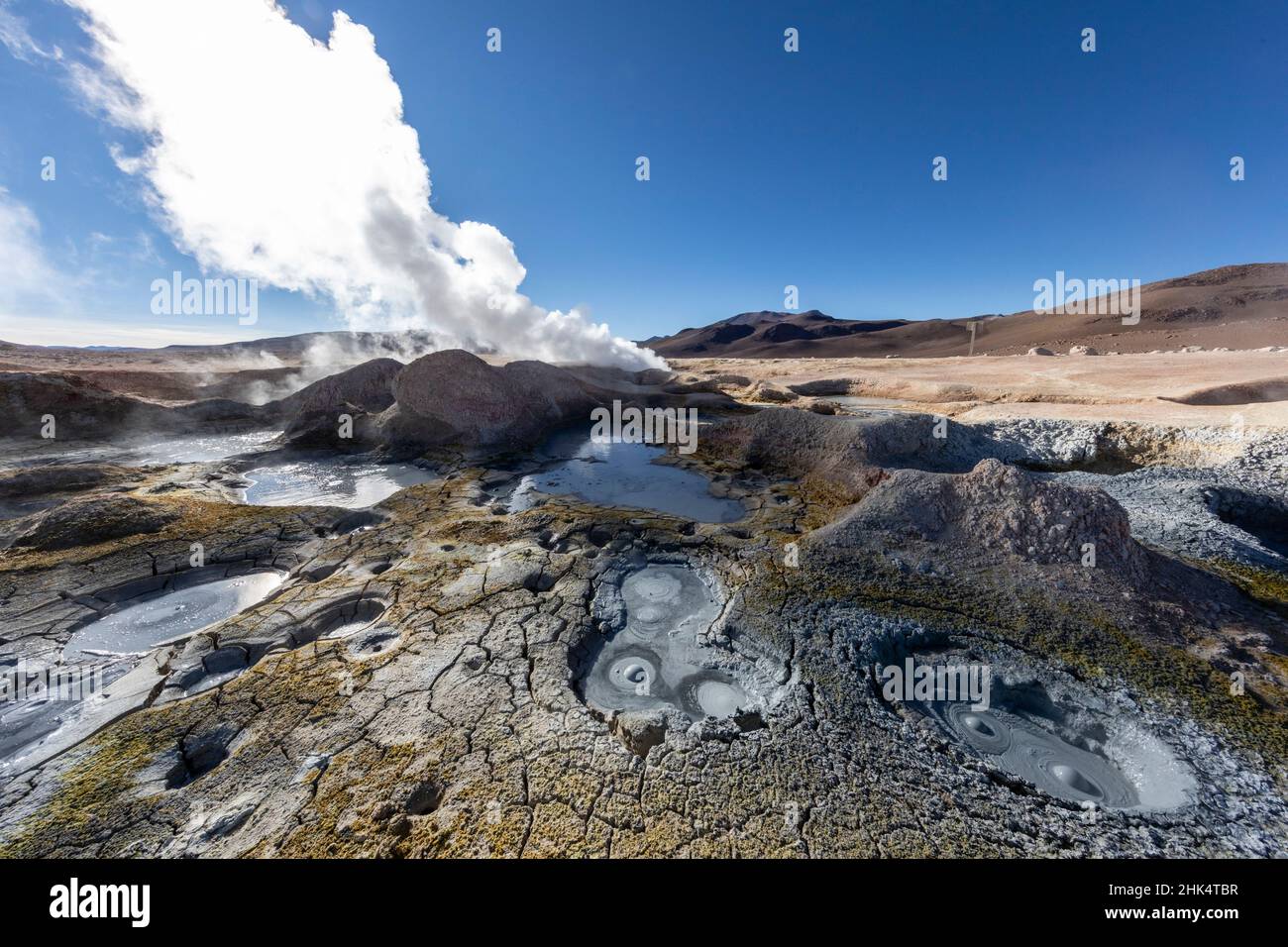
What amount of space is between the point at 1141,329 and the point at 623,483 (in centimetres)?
8526

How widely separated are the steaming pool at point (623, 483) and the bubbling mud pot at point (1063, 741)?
4980 mm

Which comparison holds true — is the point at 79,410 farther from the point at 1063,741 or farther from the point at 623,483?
the point at 1063,741

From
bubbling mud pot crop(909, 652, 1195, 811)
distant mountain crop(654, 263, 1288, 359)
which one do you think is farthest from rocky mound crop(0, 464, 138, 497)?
distant mountain crop(654, 263, 1288, 359)

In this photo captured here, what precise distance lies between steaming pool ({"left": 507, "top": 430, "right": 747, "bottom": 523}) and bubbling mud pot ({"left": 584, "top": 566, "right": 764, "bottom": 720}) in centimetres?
278

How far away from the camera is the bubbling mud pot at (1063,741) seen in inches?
147

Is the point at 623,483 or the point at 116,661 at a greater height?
the point at 623,483

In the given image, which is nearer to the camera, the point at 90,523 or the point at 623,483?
the point at 90,523

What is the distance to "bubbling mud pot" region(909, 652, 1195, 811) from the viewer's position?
374 centimetres

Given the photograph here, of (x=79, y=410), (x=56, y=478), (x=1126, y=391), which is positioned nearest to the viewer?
(x=56, y=478)

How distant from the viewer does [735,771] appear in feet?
11.9

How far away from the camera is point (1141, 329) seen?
6209 cm

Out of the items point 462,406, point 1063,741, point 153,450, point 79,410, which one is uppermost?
point 79,410

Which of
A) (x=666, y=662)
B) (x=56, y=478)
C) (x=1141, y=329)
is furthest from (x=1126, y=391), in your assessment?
(x=1141, y=329)
